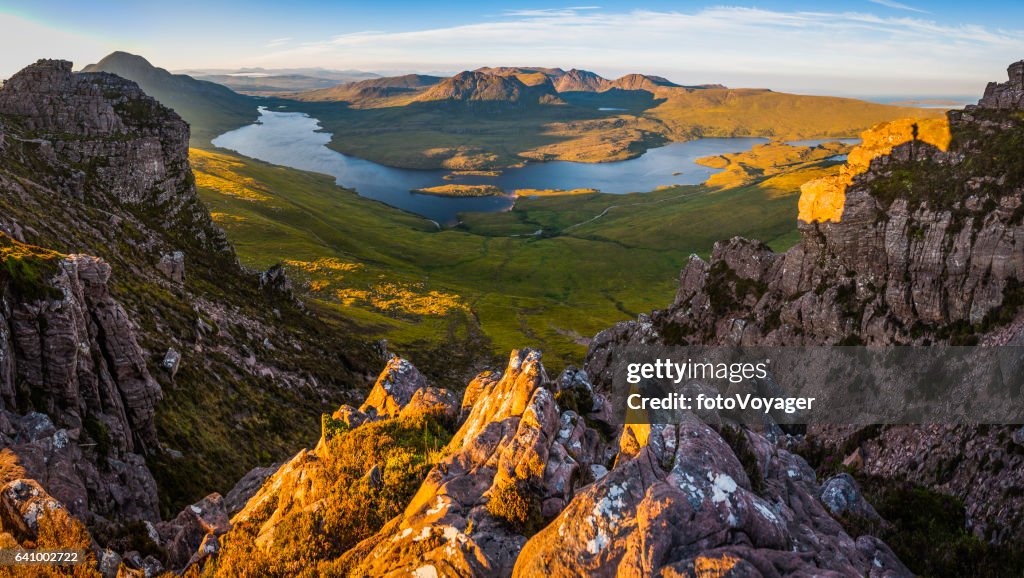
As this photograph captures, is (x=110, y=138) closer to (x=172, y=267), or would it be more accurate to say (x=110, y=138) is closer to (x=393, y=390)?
(x=172, y=267)

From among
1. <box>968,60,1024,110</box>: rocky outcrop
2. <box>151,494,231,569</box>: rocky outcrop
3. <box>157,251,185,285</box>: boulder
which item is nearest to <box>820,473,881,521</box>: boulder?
<box>151,494,231,569</box>: rocky outcrop

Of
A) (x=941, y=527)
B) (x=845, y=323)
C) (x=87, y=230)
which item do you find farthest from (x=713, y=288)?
(x=87, y=230)

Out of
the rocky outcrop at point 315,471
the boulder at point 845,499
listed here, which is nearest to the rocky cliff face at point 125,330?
the rocky outcrop at point 315,471

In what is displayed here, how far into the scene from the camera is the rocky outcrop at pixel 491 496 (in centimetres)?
1520

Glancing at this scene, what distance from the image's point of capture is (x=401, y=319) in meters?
157

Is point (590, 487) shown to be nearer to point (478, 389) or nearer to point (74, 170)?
point (478, 389)

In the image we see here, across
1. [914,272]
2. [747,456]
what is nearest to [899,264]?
[914,272]

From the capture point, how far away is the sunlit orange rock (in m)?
59.7

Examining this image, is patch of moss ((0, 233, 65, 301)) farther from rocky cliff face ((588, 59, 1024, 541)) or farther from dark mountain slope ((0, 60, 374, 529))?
rocky cliff face ((588, 59, 1024, 541))

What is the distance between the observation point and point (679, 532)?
43.0ft

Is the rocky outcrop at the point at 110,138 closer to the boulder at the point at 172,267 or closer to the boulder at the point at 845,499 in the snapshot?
the boulder at the point at 172,267

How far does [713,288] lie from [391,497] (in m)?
65.7

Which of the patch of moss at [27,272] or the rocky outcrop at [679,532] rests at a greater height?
the patch of moss at [27,272]

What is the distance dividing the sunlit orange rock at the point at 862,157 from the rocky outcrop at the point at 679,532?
5490 cm
